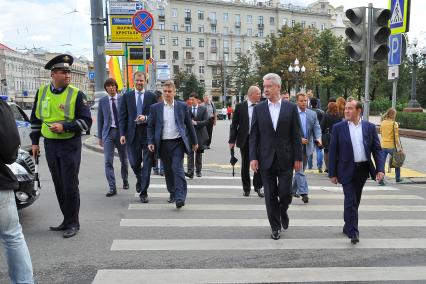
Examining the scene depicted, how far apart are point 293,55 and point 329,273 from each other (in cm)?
4771

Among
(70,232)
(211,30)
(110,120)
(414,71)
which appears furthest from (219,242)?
(211,30)

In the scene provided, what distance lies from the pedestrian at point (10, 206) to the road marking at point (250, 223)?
253 cm

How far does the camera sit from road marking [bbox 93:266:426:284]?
4.02 m

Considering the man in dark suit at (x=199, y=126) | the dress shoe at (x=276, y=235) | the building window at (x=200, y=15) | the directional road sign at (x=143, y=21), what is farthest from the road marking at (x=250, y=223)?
the building window at (x=200, y=15)

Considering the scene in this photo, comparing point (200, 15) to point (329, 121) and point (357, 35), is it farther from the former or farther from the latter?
point (357, 35)

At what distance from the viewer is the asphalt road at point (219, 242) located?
13.7ft

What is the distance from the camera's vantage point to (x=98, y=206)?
684cm

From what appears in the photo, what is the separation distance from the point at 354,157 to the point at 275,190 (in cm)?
100

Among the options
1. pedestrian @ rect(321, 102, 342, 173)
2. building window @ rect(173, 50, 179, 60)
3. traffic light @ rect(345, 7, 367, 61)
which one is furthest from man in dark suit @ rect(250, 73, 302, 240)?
building window @ rect(173, 50, 179, 60)

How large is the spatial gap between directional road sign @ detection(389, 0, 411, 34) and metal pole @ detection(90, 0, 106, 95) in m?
8.87

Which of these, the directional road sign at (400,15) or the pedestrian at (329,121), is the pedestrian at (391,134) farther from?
the directional road sign at (400,15)

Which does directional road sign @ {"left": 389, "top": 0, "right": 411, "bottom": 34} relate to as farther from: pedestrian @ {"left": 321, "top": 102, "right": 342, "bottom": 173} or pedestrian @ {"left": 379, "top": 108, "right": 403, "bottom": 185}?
pedestrian @ {"left": 321, "top": 102, "right": 342, "bottom": 173}

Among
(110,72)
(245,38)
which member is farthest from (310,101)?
(245,38)

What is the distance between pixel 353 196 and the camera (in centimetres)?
513
